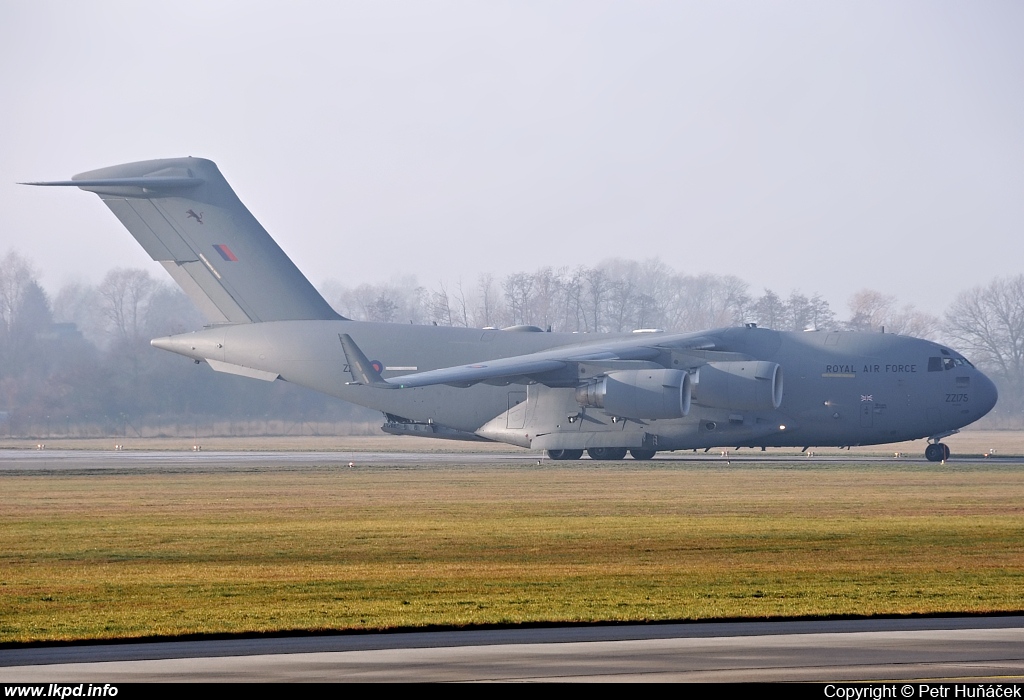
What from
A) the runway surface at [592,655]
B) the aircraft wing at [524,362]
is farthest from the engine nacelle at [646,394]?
the runway surface at [592,655]

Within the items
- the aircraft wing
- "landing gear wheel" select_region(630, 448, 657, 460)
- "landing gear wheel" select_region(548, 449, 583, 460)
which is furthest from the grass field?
"landing gear wheel" select_region(630, 448, 657, 460)

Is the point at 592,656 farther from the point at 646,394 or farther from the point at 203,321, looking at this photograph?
the point at 203,321

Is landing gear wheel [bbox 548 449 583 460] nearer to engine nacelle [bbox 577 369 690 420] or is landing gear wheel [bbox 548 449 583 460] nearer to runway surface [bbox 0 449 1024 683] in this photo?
engine nacelle [bbox 577 369 690 420]

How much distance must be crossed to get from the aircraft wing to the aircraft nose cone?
6.91 meters

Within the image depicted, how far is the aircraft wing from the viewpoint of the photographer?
31.2 meters

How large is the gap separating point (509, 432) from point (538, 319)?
174 ft

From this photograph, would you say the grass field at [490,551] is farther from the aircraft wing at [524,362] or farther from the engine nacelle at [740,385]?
the engine nacelle at [740,385]

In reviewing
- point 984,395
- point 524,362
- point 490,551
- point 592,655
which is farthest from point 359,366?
point 592,655

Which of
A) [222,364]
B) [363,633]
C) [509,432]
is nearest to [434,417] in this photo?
[509,432]

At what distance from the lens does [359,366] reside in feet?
105

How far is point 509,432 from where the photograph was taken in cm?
3428

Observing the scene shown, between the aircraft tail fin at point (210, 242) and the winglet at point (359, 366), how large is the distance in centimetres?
440

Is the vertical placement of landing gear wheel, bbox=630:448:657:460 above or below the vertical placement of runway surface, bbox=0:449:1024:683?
above

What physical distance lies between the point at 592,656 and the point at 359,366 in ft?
76.4
